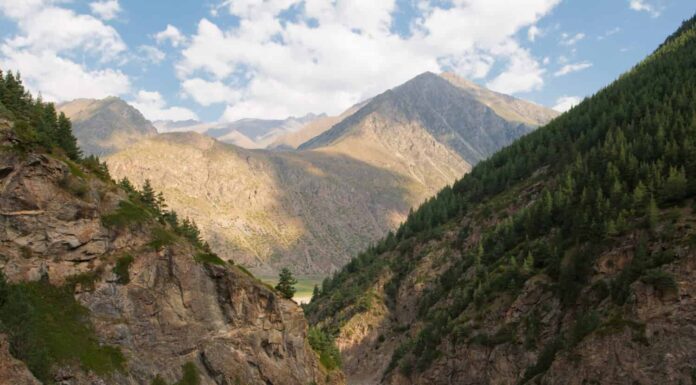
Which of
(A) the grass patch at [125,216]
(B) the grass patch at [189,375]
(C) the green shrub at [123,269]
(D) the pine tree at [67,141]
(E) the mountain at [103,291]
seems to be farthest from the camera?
(D) the pine tree at [67,141]

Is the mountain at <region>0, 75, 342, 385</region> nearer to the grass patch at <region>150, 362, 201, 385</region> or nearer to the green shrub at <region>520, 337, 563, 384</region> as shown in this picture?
the grass patch at <region>150, 362, 201, 385</region>

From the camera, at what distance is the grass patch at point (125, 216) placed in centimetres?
5272

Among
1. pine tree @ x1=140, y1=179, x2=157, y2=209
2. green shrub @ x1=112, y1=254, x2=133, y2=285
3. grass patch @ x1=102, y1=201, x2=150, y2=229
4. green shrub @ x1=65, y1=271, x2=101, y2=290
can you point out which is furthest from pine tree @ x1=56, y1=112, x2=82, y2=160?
green shrub @ x1=65, y1=271, x2=101, y2=290

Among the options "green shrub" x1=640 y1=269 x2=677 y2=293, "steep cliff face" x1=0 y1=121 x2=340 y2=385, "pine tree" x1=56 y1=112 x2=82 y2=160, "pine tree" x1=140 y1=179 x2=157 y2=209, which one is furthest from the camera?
"pine tree" x1=140 y1=179 x2=157 y2=209

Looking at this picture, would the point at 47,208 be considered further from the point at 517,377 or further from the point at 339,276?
the point at 339,276

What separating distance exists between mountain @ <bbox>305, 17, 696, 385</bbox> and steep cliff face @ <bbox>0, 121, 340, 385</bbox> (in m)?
37.5

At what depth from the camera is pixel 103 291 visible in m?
48.5

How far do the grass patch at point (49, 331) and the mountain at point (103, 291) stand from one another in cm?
10

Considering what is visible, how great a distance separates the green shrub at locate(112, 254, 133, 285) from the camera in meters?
50.4

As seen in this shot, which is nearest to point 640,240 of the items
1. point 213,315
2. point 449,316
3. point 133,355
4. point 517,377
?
point 517,377

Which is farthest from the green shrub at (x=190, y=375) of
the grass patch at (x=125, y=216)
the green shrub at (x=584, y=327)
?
the green shrub at (x=584, y=327)

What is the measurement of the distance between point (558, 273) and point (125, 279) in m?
62.4

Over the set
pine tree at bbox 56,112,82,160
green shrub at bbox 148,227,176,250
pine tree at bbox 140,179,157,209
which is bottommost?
green shrub at bbox 148,227,176,250

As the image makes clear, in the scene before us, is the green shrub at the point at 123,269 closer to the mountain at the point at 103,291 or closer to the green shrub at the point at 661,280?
the mountain at the point at 103,291
